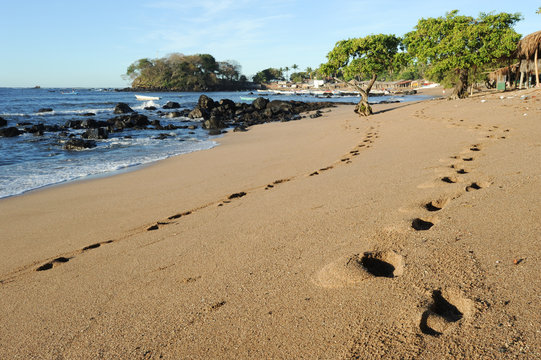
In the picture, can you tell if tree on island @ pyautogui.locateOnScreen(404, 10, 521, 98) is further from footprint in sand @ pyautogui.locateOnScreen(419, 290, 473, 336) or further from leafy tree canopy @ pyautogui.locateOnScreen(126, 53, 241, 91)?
leafy tree canopy @ pyautogui.locateOnScreen(126, 53, 241, 91)

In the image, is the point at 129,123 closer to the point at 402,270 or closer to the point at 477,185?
the point at 477,185

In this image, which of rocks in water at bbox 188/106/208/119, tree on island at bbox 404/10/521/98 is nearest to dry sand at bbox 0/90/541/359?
tree on island at bbox 404/10/521/98

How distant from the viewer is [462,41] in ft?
68.1

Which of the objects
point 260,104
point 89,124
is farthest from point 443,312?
point 260,104

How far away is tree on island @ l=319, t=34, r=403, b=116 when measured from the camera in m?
18.0

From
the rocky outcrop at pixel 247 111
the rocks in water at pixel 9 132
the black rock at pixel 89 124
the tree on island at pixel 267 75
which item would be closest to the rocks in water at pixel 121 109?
the rocky outcrop at pixel 247 111

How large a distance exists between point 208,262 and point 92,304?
89cm

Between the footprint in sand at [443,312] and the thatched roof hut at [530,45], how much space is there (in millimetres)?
23851

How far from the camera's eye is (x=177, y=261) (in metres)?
2.96

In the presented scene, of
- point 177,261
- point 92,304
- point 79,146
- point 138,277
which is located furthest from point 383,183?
point 79,146

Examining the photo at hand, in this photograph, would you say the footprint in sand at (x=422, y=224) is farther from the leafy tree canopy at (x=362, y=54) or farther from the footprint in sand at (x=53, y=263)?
the leafy tree canopy at (x=362, y=54)

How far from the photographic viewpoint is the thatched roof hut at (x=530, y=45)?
63.0ft

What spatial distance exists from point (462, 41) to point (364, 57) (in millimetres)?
7402

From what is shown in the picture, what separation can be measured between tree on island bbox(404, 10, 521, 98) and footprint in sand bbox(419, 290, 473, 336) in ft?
74.4
